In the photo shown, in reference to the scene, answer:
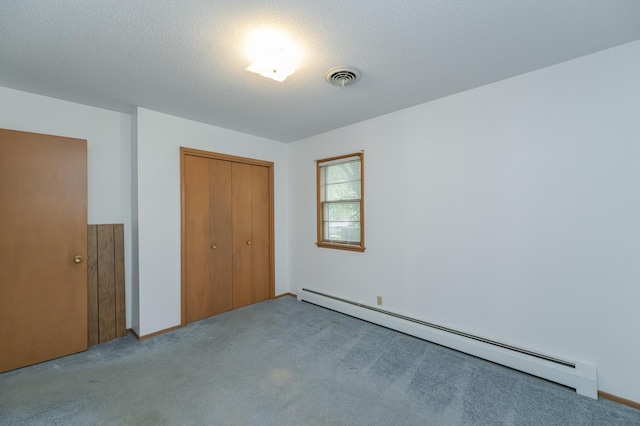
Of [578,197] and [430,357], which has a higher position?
[578,197]

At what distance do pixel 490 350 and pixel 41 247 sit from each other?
4.27 meters

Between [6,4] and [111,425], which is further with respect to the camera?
[111,425]

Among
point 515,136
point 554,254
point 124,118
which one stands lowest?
point 554,254

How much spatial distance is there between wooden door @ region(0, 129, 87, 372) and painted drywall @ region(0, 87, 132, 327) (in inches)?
9.0

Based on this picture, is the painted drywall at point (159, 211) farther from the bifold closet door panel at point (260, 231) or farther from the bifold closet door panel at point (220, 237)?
the bifold closet door panel at point (260, 231)

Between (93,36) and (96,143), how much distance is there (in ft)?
5.18

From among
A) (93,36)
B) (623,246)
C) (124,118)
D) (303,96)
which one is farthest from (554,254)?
(124,118)

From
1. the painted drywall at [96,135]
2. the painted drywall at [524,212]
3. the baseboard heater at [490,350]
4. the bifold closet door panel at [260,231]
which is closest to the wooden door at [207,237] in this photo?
the bifold closet door panel at [260,231]

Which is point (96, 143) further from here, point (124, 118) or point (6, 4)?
point (6, 4)

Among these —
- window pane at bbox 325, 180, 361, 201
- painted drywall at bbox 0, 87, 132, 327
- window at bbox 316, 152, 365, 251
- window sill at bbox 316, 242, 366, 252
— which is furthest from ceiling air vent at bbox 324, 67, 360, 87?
painted drywall at bbox 0, 87, 132, 327

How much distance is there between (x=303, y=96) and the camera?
8.66 ft

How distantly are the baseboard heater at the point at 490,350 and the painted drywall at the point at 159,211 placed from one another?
85.2 inches

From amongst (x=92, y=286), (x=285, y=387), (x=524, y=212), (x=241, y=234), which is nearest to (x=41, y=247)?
(x=92, y=286)

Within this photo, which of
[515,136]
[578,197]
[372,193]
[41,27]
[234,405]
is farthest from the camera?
[372,193]
